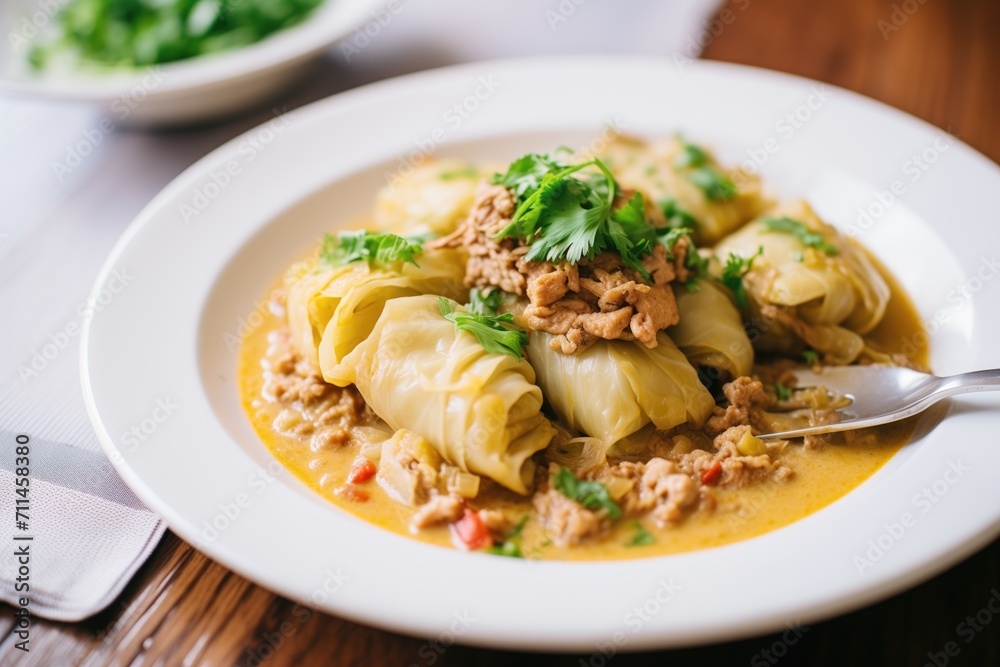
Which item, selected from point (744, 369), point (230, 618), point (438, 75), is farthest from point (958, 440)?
point (438, 75)

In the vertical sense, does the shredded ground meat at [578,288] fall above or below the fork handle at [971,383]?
below

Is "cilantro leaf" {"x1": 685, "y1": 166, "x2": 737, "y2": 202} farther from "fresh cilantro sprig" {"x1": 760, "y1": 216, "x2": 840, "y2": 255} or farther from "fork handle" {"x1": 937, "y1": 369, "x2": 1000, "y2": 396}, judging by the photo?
"fork handle" {"x1": 937, "y1": 369, "x2": 1000, "y2": 396}
